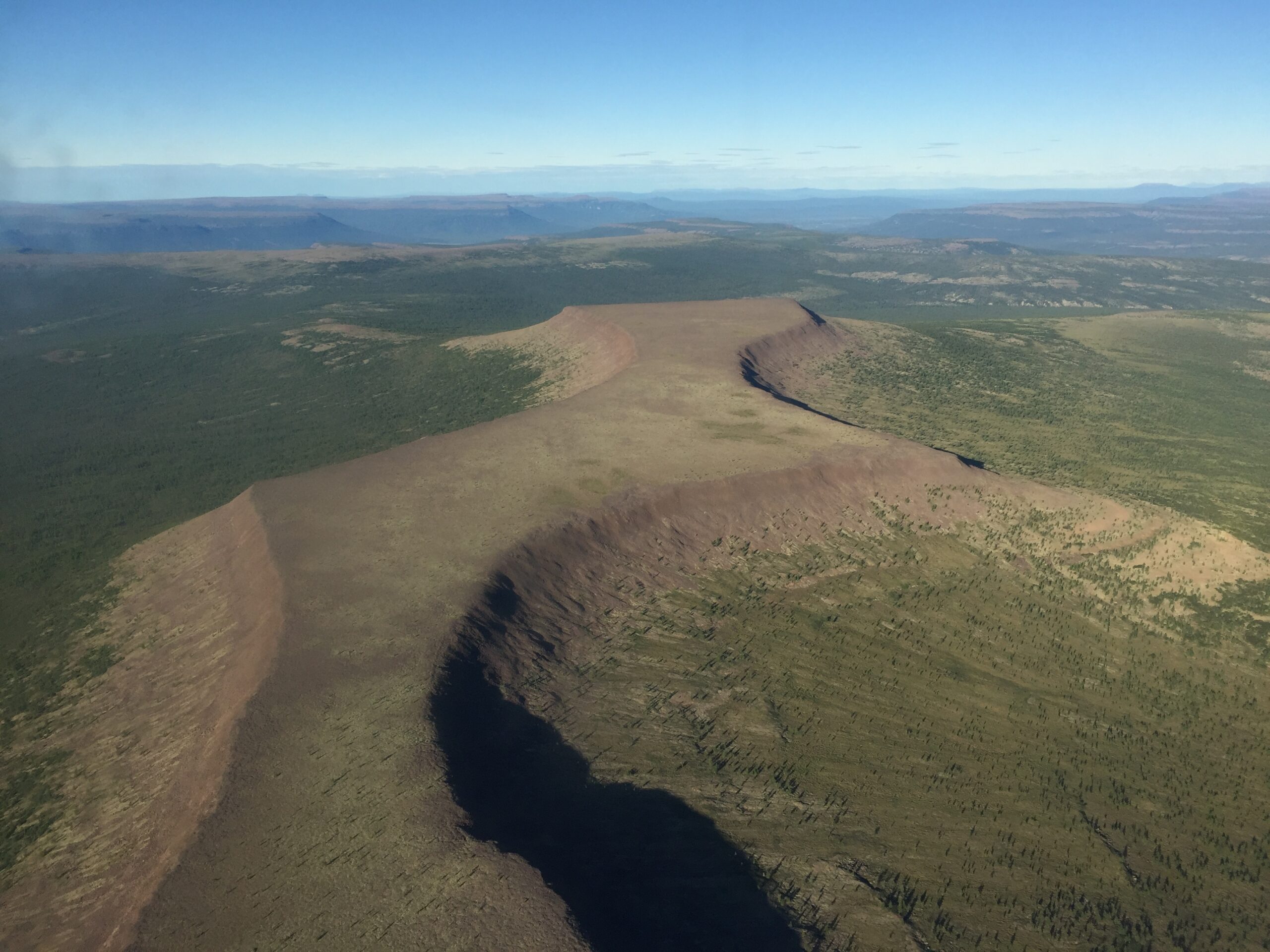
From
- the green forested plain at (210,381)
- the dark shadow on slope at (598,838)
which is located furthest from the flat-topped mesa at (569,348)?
the dark shadow on slope at (598,838)

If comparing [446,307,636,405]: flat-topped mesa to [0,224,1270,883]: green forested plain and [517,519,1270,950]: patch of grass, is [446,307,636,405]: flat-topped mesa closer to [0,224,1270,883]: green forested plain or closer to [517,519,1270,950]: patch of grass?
[0,224,1270,883]: green forested plain

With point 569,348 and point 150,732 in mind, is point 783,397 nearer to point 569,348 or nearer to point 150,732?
point 569,348

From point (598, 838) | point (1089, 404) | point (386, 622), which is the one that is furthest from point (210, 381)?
point (1089, 404)

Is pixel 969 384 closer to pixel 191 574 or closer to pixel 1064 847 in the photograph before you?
pixel 1064 847

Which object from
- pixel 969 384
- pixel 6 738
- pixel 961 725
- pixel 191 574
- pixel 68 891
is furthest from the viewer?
pixel 969 384

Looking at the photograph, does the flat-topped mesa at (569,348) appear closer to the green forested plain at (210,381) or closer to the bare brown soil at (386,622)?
the green forested plain at (210,381)

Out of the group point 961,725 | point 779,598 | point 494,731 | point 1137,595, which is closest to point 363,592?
point 494,731

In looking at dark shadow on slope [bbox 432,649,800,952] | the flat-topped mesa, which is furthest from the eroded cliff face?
the flat-topped mesa

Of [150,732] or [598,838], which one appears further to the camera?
[150,732]
